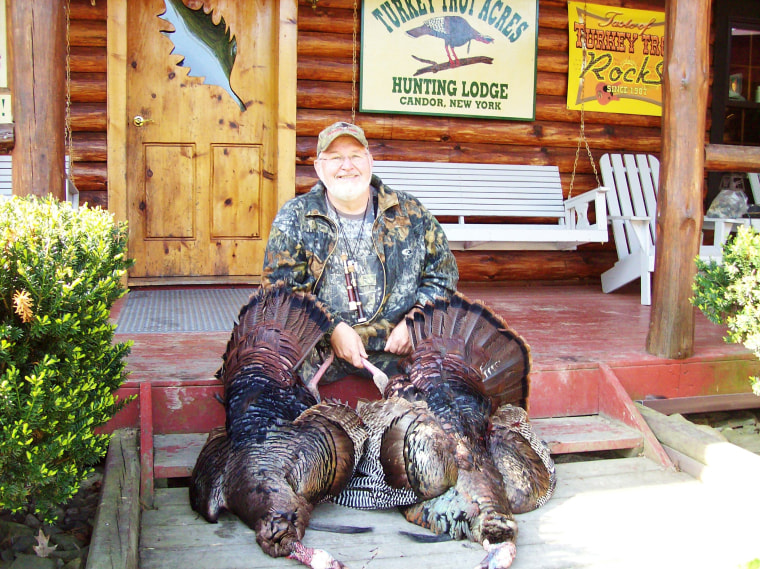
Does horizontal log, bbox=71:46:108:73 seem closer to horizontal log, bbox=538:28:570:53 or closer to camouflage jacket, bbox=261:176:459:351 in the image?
camouflage jacket, bbox=261:176:459:351

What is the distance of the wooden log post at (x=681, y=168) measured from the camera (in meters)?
3.66

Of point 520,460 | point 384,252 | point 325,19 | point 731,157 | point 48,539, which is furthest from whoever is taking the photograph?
point 325,19

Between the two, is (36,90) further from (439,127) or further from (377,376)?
(439,127)

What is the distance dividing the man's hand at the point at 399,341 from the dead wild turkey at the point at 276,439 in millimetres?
333

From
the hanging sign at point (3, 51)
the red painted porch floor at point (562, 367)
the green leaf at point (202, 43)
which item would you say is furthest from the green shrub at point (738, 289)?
the hanging sign at point (3, 51)

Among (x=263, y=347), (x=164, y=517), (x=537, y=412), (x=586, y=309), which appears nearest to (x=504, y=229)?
(x=586, y=309)

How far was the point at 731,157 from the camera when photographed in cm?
387

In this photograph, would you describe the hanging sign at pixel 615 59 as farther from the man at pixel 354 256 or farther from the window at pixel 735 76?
the man at pixel 354 256

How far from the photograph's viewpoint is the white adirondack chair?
5.61m

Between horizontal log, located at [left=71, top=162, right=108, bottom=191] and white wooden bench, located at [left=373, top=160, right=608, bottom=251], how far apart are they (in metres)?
2.14

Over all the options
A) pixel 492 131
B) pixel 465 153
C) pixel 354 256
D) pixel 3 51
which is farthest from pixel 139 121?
pixel 354 256

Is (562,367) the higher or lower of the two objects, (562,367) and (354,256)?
the lower

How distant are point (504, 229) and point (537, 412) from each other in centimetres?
225

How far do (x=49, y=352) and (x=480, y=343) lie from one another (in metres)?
1.60
